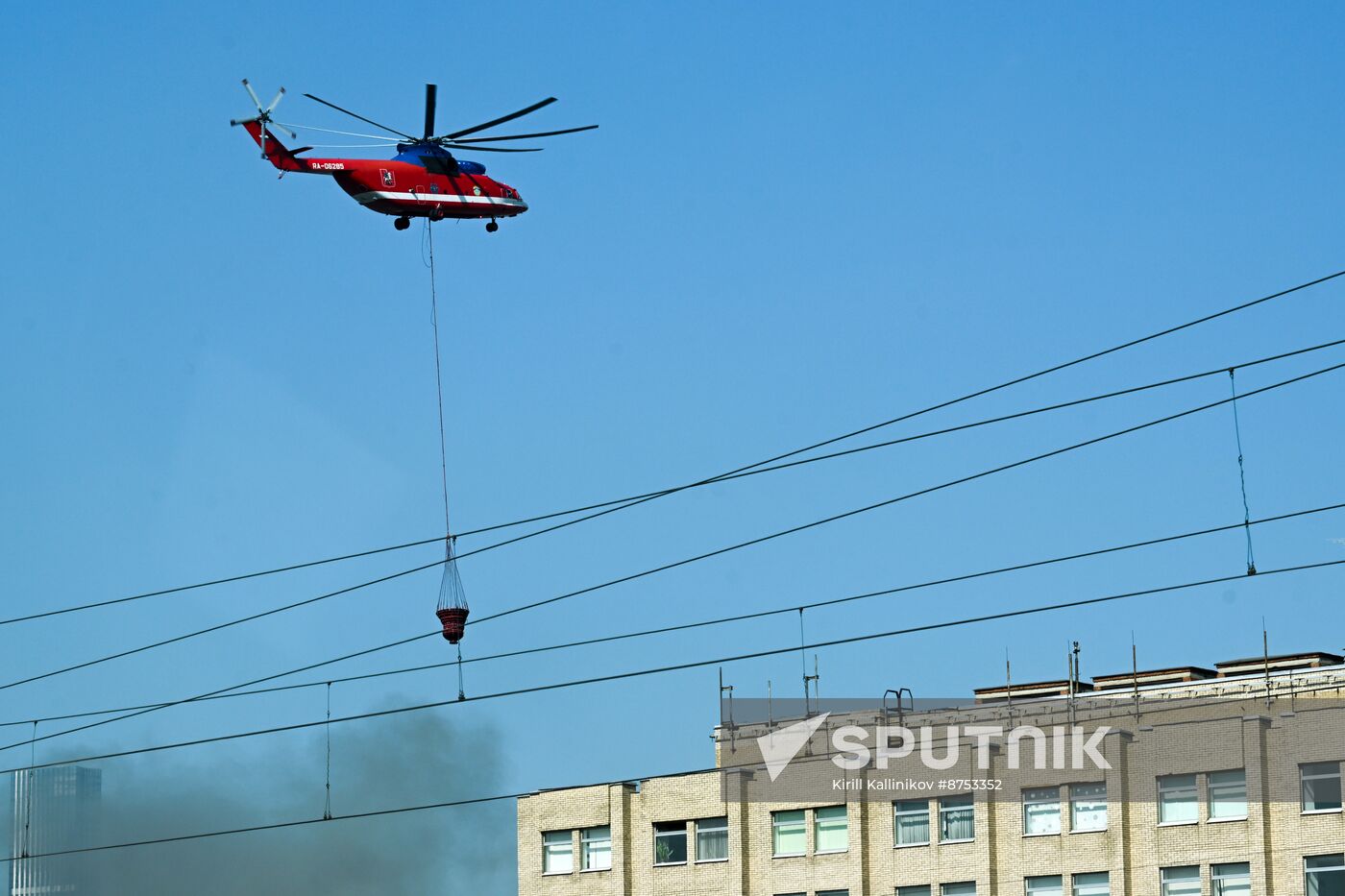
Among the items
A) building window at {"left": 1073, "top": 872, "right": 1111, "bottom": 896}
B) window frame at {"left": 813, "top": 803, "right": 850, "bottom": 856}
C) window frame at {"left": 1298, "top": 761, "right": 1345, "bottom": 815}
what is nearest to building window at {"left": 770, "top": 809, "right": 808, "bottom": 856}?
window frame at {"left": 813, "top": 803, "right": 850, "bottom": 856}

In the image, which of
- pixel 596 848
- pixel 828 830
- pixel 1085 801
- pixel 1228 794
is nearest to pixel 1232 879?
pixel 1228 794

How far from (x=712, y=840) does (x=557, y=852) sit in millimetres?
5423

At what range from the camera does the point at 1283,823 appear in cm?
5966

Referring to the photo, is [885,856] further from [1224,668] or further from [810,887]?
[1224,668]

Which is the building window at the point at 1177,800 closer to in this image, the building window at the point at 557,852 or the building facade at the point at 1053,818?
the building facade at the point at 1053,818

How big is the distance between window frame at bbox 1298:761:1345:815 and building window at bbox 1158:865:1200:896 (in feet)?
11.3

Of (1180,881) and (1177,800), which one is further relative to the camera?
(1177,800)

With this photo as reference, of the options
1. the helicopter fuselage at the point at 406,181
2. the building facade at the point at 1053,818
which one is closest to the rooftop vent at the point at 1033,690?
the building facade at the point at 1053,818

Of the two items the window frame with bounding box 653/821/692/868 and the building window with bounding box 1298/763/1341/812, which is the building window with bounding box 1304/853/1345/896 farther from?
the window frame with bounding box 653/821/692/868

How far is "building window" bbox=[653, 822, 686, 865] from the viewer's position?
67625 millimetres

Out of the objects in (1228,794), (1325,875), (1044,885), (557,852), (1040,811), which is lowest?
(1044,885)

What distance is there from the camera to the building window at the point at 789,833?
66625mm

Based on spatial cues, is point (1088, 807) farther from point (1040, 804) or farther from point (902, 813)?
point (902, 813)

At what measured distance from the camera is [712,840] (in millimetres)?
67438
